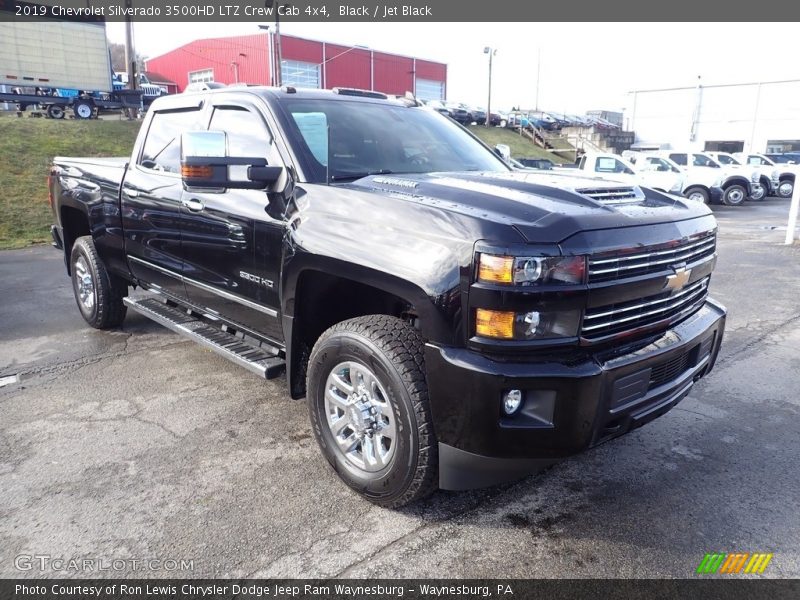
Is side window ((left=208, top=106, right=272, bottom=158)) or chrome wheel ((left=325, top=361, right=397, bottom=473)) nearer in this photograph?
chrome wheel ((left=325, top=361, right=397, bottom=473))

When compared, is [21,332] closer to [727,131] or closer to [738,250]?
[738,250]

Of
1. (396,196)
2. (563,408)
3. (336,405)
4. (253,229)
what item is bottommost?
(336,405)

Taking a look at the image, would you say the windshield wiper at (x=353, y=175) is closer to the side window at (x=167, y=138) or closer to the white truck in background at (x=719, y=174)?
the side window at (x=167, y=138)

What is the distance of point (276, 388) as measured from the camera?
14.3ft

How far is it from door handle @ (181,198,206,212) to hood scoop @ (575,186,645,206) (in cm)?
225

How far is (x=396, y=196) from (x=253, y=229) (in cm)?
100

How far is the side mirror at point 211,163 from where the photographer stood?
3.00m

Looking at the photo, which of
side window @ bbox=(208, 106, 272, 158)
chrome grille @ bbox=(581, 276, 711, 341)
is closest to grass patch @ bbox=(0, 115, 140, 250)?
side window @ bbox=(208, 106, 272, 158)

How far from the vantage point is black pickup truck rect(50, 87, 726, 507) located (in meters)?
2.35

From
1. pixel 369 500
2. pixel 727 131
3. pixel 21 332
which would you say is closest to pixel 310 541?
pixel 369 500

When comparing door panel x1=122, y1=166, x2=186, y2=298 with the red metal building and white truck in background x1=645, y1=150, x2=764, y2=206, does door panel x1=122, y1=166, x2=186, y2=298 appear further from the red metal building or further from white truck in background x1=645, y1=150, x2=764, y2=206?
the red metal building

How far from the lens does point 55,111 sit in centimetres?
2497

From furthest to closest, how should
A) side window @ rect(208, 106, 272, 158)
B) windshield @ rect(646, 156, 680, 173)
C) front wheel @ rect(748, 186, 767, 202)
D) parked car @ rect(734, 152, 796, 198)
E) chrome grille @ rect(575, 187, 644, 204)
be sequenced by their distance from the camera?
parked car @ rect(734, 152, 796, 198) < front wheel @ rect(748, 186, 767, 202) < windshield @ rect(646, 156, 680, 173) < side window @ rect(208, 106, 272, 158) < chrome grille @ rect(575, 187, 644, 204)

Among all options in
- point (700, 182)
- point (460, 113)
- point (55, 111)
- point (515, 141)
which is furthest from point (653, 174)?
point (55, 111)
